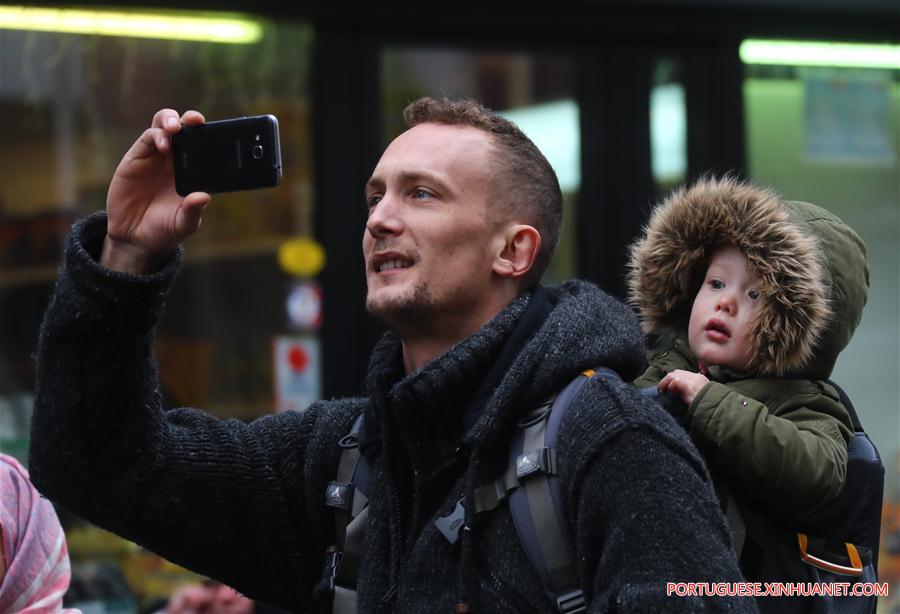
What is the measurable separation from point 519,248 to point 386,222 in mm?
304

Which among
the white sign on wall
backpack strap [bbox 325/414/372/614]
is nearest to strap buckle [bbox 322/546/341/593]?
backpack strap [bbox 325/414/372/614]

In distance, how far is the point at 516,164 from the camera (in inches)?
119

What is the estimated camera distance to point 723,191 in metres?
2.95

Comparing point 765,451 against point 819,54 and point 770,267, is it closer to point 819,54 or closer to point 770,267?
point 770,267

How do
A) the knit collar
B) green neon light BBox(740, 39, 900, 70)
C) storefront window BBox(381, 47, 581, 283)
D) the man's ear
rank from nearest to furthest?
the knit collar < the man's ear < storefront window BBox(381, 47, 581, 283) < green neon light BBox(740, 39, 900, 70)

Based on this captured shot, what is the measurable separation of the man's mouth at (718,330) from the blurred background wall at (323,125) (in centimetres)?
346

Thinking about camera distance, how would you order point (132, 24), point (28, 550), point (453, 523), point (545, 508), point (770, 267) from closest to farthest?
point (545, 508), point (453, 523), point (770, 267), point (28, 550), point (132, 24)

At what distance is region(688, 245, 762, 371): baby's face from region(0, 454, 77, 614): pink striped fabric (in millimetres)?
1618

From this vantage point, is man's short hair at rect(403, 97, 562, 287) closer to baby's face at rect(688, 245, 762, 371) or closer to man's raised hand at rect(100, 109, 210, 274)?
baby's face at rect(688, 245, 762, 371)

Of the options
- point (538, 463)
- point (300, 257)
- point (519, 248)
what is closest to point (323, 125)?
point (300, 257)

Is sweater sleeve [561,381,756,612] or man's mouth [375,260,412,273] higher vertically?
man's mouth [375,260,412,273]

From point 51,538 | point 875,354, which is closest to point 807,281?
point 51,538

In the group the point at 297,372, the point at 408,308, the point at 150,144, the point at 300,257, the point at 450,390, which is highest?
the point at 150,144

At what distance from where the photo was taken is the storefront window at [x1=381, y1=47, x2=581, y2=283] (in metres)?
6.54
